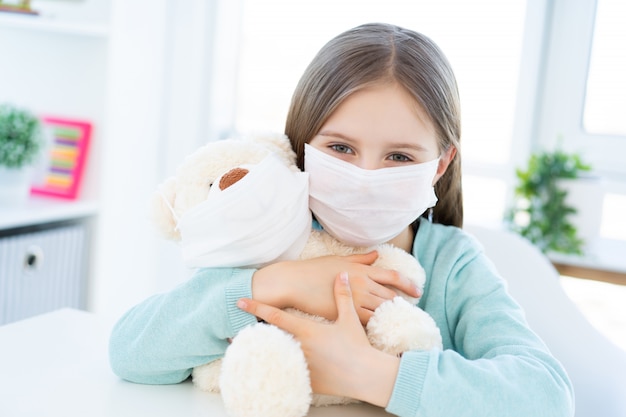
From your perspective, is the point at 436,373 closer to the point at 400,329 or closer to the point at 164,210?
the point at 400,329

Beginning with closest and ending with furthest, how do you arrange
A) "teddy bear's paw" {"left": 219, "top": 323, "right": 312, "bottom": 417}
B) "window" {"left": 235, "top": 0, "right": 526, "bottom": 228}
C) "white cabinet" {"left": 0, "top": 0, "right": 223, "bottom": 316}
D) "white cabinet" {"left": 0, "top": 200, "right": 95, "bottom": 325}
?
1. "teddy bear's paw" {"left": 219, "top": 323, "right": 312, "bottom": 417}
2. "white cabinet" {"left": 0, "top": 200, "right": 95, "bottom": 325}
3. "white cabinet" {"left": 0, "top": 0, "right": 223, "bottom": 316}
4. "window" {"left": 235, "top": 0, "right": 526, "bottom": 228}

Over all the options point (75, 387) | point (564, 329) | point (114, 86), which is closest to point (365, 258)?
point (75, 387)

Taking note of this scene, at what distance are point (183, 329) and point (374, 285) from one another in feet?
0.72

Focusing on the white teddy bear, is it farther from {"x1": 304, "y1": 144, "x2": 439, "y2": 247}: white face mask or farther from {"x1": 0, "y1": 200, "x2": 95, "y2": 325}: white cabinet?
{"x1": 0, "y1": 200, "x2": 95, "y2": 325}: white cabinet

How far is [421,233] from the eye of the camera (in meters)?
1.03

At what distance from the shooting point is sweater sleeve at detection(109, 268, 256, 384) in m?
0.75

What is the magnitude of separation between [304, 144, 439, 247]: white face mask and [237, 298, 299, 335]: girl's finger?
→ 0.54 feet

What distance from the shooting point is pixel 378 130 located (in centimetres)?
84

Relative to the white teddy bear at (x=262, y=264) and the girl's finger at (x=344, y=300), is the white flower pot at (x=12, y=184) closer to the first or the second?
the white teddy bear at (x=262, y=264)

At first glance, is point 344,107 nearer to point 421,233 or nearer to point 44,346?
point 421,233

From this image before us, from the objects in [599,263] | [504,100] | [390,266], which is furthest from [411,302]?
[504,100]

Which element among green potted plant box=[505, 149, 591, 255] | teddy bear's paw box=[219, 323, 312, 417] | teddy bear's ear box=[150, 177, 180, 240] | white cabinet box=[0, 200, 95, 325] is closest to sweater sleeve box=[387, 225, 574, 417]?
teddy bear's paw box=[219, 323, 312, 417]

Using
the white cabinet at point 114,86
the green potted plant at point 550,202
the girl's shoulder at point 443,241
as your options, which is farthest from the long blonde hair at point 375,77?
the white cabinet at point 114,86

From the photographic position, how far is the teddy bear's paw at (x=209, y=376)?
2.54ft
